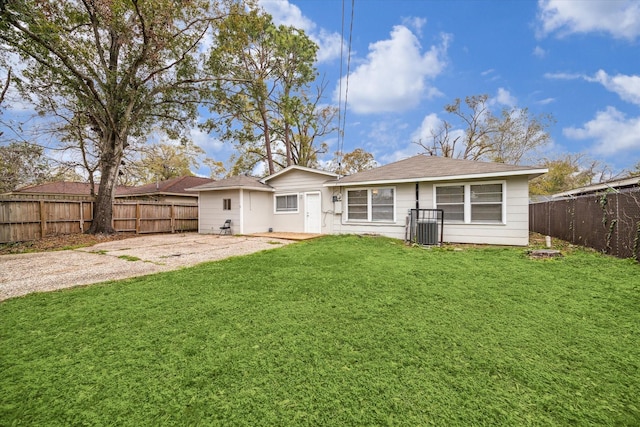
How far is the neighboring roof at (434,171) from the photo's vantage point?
787 cm

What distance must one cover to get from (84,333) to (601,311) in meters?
5.78

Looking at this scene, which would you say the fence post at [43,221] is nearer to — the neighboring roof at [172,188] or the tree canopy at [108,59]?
the tree canopy at [108,59]

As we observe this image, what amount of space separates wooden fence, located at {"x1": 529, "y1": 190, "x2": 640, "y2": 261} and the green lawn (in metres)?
2.03

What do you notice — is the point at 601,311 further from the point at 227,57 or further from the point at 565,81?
the point at 565,81

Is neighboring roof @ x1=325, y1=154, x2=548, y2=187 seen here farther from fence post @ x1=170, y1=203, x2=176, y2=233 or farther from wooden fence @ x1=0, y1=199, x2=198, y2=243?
wooden fence @ x1=0, y1=199, x2=198, y2=243

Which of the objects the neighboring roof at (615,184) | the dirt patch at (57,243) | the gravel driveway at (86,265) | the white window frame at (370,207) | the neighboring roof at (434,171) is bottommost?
the gravel driveway at (86,265)

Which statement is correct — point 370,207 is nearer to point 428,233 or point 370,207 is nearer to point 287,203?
point 428,233

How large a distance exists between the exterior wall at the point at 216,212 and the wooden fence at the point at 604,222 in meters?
12.1

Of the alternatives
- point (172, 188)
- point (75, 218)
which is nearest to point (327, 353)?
point (75, 218)

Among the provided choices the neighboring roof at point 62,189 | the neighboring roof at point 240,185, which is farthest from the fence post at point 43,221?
the neighboring roof at point 62,189

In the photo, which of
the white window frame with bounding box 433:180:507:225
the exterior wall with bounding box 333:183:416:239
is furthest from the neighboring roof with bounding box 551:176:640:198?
the exterior wall with bounding box 333:183:416:239

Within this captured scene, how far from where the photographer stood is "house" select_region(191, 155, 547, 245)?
8.10 metres

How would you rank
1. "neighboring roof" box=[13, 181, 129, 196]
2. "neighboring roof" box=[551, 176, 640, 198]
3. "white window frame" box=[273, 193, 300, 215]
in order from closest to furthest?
"neighboring roof" box=[551, 176, 640, 198]
"white window frame" box=[273, 193, 300, 215]
"neighboring roof" box=[13, 181, 129, 196]

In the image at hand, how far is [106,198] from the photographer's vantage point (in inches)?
439
